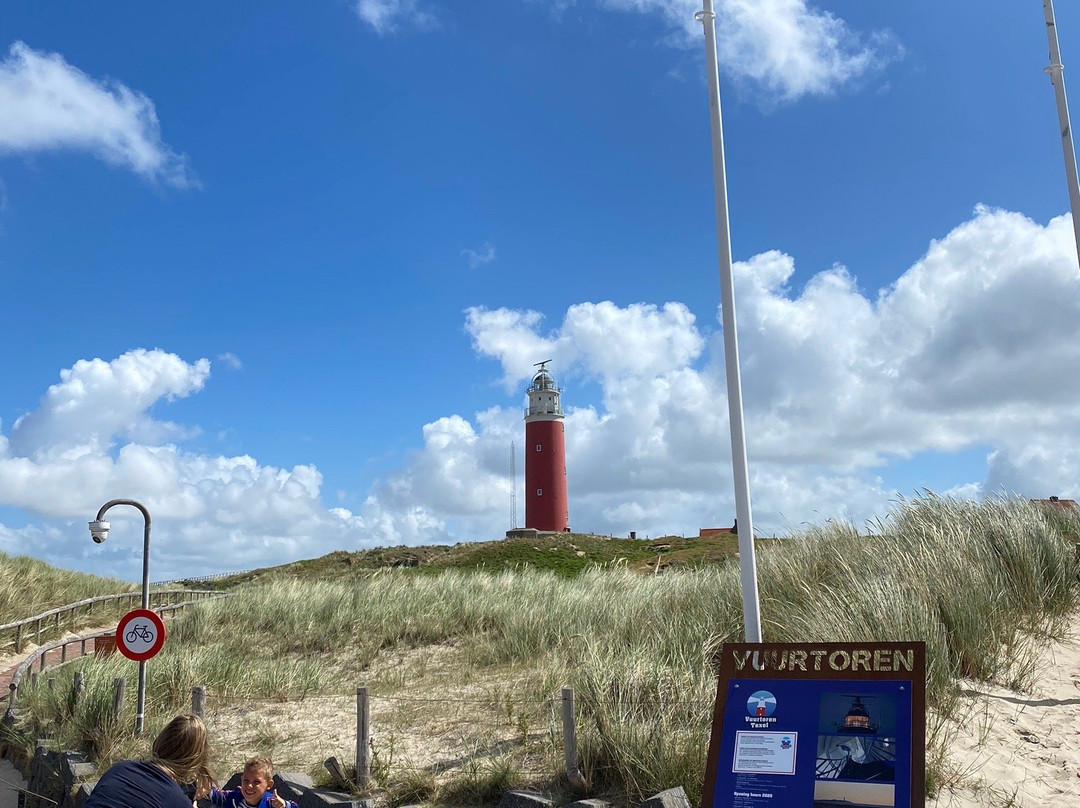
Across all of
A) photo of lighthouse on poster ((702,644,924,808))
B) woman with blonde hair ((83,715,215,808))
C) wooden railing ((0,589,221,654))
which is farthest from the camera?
wooden railing ((0,589,221,654))

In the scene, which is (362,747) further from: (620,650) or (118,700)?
(118,700)

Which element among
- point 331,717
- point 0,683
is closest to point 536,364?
point 0,683

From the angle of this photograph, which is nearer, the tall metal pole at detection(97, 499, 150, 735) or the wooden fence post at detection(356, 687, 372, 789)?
the wooden fence post at detection(356, 687, 372, 789)

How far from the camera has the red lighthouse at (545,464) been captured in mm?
49594

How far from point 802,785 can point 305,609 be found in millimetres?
15851

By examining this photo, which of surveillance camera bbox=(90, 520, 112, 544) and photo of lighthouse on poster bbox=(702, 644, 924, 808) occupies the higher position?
surveillance camera bbox=(90, 520, 112, 544)

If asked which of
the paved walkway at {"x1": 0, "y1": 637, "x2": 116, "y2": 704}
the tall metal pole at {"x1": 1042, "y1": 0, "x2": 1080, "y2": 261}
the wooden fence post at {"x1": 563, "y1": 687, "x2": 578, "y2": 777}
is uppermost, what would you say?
the tall metal pole at {"x1": 1042, "y1": 0, "x2": 1080, "y2": 261}

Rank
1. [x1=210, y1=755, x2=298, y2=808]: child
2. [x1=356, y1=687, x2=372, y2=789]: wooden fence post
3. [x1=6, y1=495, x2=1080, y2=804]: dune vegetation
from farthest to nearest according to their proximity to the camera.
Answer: [x1=356, y1=687, x2=372, y2=789]: wooden fence post, [x1=6, y1=495, x2=1080, y2=804]: dune vegetation, [x1=210, y1=755, x2=298, y2=808]: child

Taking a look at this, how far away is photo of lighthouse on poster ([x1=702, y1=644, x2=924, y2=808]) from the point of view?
14.0ft

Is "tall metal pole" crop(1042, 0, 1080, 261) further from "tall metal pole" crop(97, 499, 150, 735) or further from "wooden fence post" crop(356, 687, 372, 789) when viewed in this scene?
"tall metal pole" crop(97, 499, 150, 735)

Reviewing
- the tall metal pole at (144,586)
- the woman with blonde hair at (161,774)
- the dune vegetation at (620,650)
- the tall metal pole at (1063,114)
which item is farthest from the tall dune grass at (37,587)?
the tall metal pole at (1063,114)

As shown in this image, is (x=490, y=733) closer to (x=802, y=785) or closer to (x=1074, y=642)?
(x=802, y=785)

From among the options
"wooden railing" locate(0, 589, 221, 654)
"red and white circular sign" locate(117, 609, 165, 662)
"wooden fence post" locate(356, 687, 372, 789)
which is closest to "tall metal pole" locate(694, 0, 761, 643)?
"wooden fence post" locate(356, 687, 372, 789)

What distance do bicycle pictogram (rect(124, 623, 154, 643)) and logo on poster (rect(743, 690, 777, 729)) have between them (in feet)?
25.1
